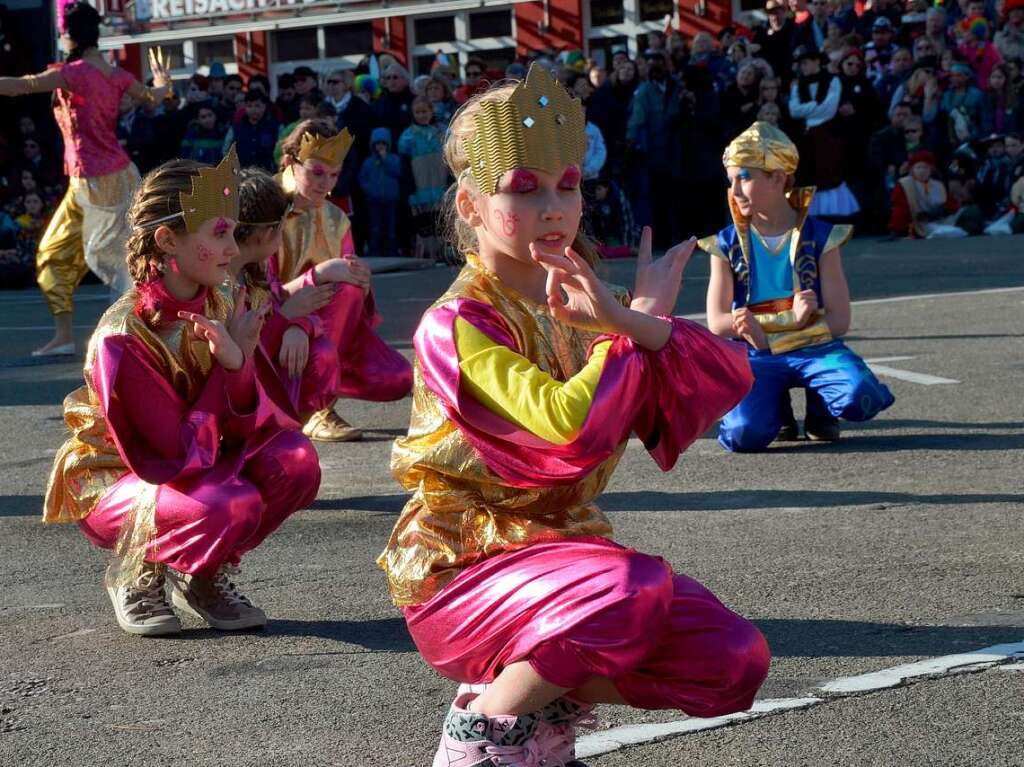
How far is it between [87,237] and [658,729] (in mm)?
7294

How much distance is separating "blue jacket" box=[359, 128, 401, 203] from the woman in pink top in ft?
22.6

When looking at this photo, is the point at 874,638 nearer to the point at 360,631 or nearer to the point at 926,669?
the point at 926,669

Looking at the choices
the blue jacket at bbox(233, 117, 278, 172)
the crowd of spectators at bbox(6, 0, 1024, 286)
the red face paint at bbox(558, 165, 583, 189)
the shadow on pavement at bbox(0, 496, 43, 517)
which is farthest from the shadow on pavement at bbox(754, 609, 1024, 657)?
the blue jacket at bbox(233, 117, 278, 172)

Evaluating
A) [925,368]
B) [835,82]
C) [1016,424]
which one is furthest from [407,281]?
[1016,424]

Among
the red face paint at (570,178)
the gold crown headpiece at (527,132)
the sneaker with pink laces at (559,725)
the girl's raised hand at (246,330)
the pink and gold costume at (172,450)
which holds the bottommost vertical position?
the sneaker with pink laces at (559,725)

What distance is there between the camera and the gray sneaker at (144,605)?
4.49 meters

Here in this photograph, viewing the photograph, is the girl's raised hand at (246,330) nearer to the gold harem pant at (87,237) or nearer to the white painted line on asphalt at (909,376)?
the white painted line on asphalt at (909,376)

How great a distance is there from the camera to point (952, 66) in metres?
16.7

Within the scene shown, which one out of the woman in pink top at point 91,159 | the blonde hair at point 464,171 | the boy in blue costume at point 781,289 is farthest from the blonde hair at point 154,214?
the woman in pink top at point 91,159

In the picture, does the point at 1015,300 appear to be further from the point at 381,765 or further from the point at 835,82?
the point at 381,765

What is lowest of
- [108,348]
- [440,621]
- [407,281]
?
[407,281]

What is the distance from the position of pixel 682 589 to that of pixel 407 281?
12.0m

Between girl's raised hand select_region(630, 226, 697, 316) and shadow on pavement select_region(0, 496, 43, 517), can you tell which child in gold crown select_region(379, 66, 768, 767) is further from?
shadow on pavement select_region(0, 496, 43, 517)

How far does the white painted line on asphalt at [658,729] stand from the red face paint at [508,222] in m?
1.07
